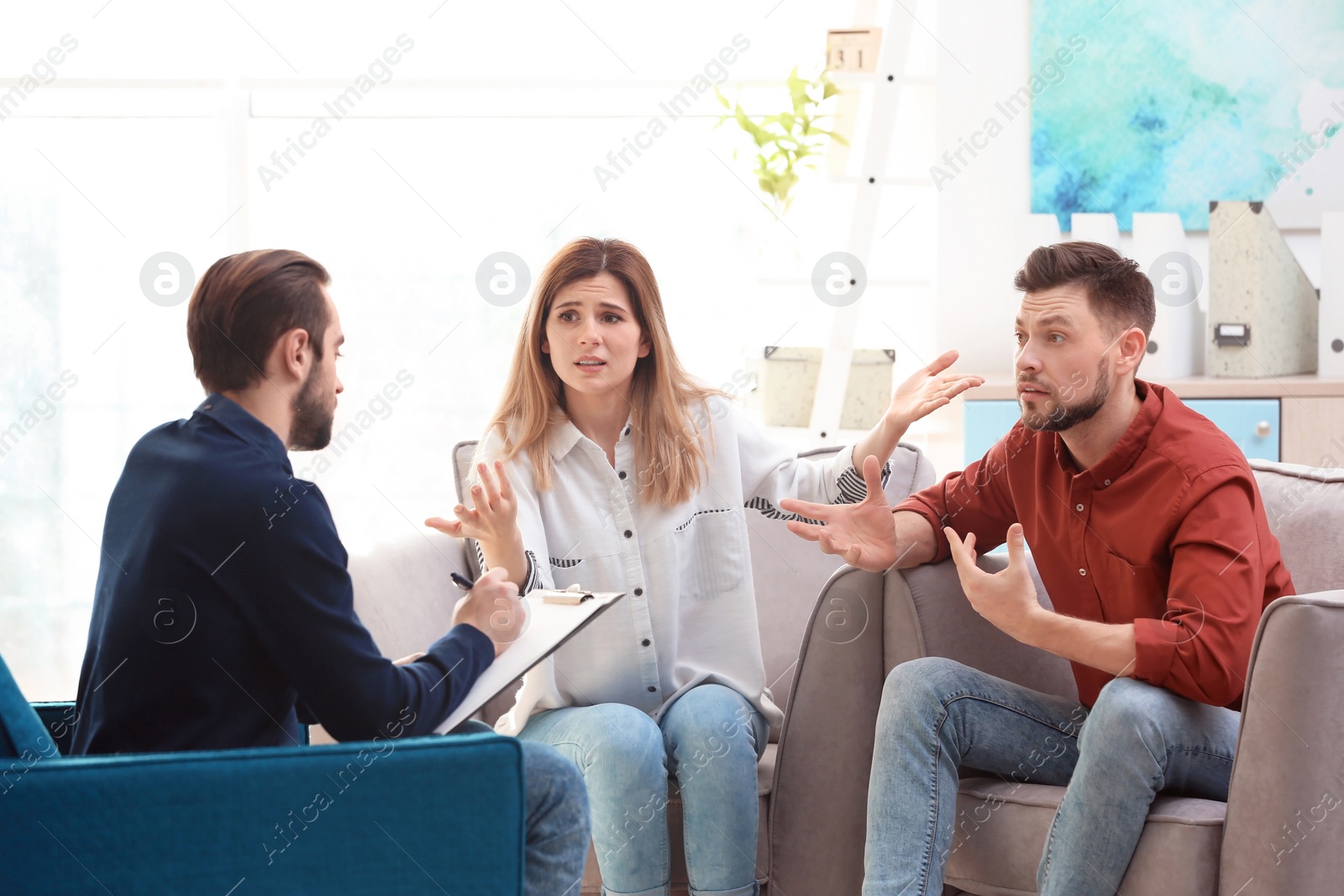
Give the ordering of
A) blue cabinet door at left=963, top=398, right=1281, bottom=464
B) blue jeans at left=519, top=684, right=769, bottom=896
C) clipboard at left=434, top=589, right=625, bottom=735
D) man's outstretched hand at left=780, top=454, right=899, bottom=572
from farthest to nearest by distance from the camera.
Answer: blue cabinet door at left=963, top=398, right=1281, bottom=464 → man's outstretched hand at left=780, top=454, right=899, bottom=572 → blue jeans at left=519, top=684, right=769, bottom=896 → clipboard at left=434, top=589, right=625, bottom=735

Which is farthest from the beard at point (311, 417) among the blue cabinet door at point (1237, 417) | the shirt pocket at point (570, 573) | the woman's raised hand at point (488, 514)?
the blue cabinet door at point (1237, 417)

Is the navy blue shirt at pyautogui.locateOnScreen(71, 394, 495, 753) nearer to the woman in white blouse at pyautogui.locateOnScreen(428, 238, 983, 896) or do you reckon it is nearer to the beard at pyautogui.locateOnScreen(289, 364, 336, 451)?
the beard at pyautogui.locateOnScreen(289, 364, 336, 451)

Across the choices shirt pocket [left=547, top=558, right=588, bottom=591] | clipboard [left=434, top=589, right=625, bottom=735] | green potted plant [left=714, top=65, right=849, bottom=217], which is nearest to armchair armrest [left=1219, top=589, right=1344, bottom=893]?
clipboard [left=434, top=589, right=625, bottom=735]

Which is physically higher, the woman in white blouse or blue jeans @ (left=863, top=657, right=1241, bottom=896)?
the woman in white blouse

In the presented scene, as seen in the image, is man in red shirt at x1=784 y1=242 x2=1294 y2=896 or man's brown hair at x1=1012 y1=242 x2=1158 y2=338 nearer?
man in red shirt at x1=784 y1=242 x2=1294 y2=896

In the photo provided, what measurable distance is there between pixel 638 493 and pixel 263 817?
2.86 feet

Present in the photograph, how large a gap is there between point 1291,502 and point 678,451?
971 millimetres

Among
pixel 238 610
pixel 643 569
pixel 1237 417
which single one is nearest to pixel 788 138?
pixel 1237 417

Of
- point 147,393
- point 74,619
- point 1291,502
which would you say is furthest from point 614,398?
point 74,619

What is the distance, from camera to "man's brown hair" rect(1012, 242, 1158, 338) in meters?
1.59

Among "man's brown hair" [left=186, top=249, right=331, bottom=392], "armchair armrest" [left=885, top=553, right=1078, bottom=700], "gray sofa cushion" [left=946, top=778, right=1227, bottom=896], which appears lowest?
"gray sofa cushion" [left=946, top=778, right=1227, bottom=896]

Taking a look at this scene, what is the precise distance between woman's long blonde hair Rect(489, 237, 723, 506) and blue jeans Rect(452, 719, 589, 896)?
634 millimetres

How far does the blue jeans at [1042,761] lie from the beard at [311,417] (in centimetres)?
84

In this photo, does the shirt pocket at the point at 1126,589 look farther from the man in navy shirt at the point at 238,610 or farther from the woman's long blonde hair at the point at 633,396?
the man in navy shirt at the point at 238,610
